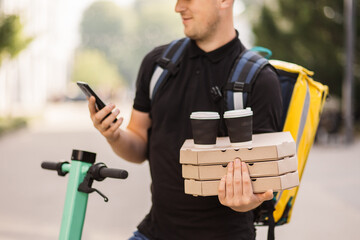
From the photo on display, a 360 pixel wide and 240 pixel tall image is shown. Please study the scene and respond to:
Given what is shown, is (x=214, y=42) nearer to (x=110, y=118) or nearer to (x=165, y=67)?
(x=165, y=67)

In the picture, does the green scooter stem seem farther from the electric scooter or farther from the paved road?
the paved road

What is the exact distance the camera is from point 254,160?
87.7 inches

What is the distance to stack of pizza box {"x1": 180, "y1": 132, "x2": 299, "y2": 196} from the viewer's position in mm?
2219

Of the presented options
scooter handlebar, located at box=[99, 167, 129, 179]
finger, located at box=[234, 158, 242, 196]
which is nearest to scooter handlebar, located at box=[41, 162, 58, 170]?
scooter handlebar, located at box=[99, 167, 129, 179]

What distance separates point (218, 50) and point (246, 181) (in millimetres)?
838

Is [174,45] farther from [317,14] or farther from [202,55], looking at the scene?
[317,14]

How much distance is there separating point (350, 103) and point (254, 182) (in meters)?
16.5

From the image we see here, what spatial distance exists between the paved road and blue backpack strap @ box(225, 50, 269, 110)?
436cm

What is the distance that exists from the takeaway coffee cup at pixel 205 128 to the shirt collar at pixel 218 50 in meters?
0.64

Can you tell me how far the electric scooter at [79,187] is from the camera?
2.45m

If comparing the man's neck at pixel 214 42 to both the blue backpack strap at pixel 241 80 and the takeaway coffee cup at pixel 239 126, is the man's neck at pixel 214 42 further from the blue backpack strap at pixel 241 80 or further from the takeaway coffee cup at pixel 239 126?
the takeaway coffee cup at pixel 239 126

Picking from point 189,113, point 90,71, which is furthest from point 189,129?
point 90,71

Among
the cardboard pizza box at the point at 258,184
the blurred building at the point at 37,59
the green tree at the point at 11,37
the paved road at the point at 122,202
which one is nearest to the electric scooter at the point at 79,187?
the cardboard pizza box at the point at 258,184

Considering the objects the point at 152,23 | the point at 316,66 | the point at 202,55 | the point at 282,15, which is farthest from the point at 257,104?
the point at 152,23
